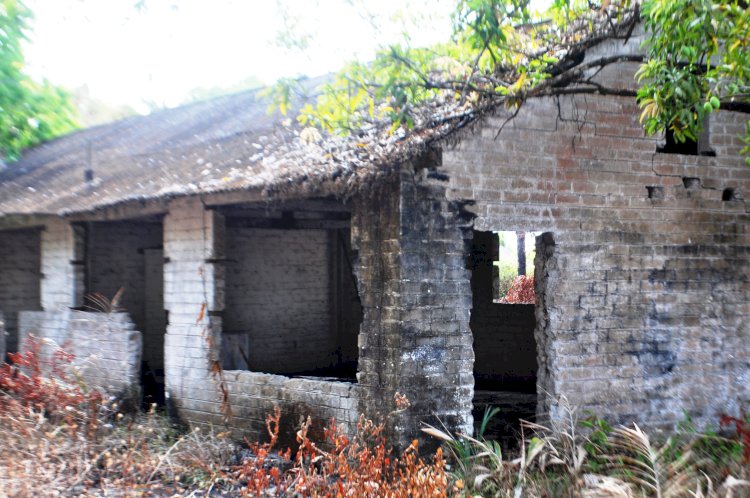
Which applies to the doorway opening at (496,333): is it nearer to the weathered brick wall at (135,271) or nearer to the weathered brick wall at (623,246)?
the weathered brick wall at (623,246)

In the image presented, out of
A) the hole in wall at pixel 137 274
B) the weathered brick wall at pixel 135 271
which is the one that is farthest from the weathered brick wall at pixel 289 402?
the weathered brick wall at pixel 135 271

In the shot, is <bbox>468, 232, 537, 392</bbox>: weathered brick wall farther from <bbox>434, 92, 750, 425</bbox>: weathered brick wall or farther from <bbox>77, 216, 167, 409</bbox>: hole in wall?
<bbox>77, 216, 167, 409</bbox>: hole in wall

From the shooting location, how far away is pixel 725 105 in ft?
23.0

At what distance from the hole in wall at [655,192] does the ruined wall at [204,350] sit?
381 centimetres

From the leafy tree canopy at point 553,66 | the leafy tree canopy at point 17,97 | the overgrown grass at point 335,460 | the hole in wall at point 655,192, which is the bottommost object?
the overgrown grass at point 335,460

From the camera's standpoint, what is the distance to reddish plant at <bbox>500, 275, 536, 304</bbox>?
1619cm

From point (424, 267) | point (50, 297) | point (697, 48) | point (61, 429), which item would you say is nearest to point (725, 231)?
point (697, 48)

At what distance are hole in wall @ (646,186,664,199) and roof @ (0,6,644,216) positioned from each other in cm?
158

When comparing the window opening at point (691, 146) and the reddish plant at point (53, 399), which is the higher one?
the window opening at point (691, 146)

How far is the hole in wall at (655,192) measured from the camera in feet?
23.0

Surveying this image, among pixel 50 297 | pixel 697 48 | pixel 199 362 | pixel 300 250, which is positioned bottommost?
pixel 199 362

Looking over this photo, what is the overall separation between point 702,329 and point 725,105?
2.27 meters

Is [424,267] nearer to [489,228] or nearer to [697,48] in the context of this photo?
[489,228]

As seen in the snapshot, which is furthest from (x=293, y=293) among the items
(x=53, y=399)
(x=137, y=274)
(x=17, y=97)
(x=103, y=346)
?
(x=17, y=97)
